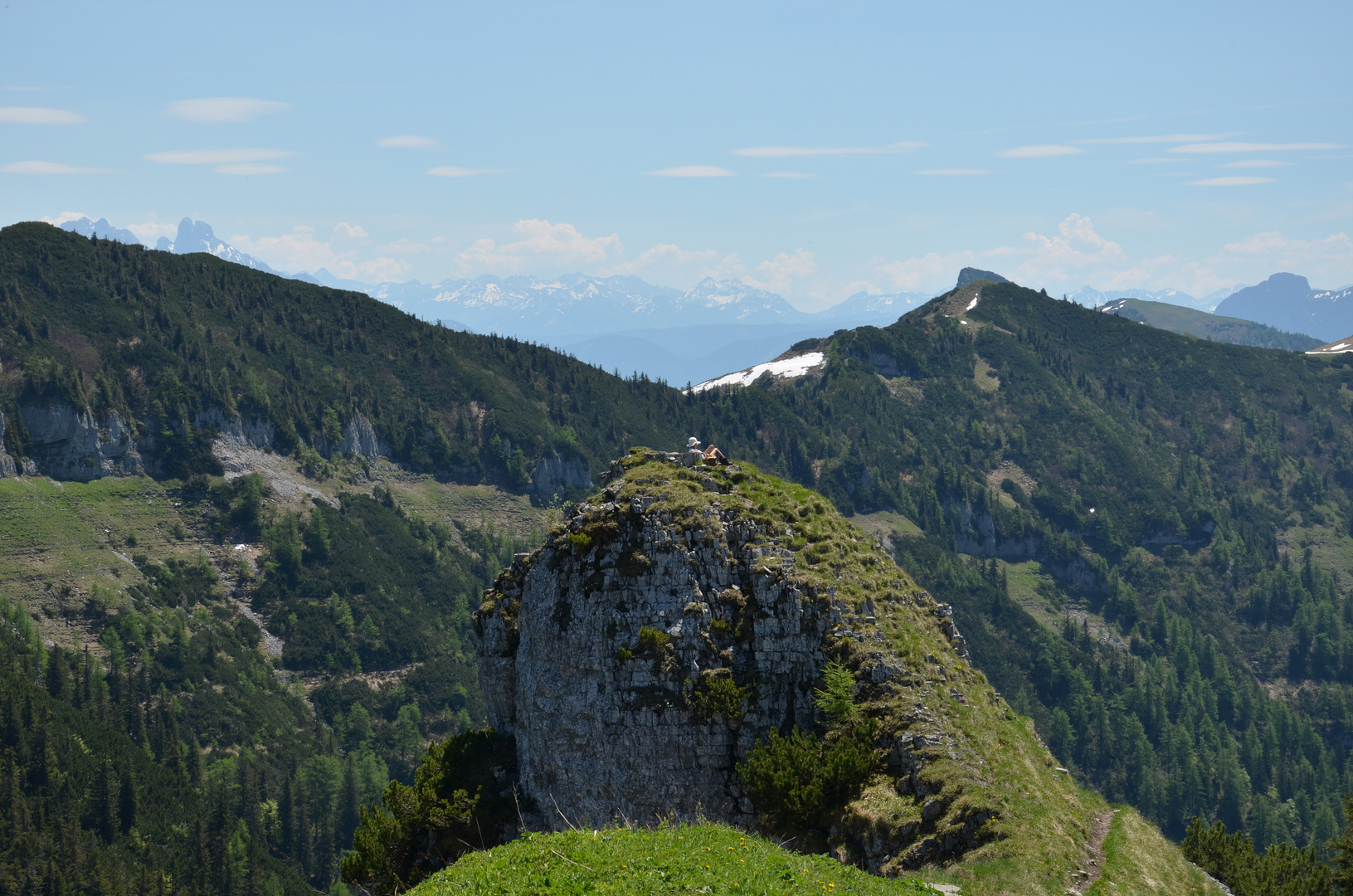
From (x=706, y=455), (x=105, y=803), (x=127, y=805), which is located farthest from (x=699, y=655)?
(x=105, y=803)

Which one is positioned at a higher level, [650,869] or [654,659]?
[654,659]

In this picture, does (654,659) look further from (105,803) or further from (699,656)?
(105,803)

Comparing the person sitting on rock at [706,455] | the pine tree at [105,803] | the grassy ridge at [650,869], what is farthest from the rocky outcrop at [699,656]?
the pine tree at [105,803]

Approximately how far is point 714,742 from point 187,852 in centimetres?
15514

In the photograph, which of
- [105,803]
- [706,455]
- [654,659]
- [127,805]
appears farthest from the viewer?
[127,805]

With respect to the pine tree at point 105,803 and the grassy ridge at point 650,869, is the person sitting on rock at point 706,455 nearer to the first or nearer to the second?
the grassy ridge at point 650,869

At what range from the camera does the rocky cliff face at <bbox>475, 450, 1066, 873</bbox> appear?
5716 cm

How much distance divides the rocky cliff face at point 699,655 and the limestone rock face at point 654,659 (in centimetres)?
9

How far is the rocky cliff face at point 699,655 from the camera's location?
57.2 meters

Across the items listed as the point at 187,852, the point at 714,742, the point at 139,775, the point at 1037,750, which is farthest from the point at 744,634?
the point at 139,775

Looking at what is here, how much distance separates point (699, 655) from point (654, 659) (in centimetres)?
264

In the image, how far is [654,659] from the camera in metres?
59.3

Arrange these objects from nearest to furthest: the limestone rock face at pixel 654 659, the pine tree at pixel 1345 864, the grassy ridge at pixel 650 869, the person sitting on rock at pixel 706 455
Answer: the grassy ridge at pixel 650 869 → the limestone rock face at pixel 654 659 → the pine tree at pixel 1345 864 → the person sitting on rock at pixel 706 455

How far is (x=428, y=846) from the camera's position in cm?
6069
